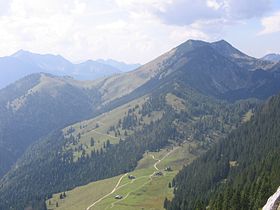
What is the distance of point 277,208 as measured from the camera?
76.3m

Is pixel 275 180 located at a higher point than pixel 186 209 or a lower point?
higher

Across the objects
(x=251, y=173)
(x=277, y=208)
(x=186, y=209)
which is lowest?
(x=186, y=209)

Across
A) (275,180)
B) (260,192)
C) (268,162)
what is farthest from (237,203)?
(268,162)

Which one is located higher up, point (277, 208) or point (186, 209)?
point (277, 208)

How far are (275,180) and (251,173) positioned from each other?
55.5 meters

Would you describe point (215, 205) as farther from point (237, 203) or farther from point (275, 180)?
point (275, 180)

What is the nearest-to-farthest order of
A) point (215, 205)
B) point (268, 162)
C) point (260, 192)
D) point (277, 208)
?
point (277, 208), point (260, 192), point (215, 205), point (268, 162)

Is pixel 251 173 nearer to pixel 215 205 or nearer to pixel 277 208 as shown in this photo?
pixel 215 205

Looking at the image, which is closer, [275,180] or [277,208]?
[277,208]

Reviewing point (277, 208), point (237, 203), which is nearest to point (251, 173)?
point (237, 203)

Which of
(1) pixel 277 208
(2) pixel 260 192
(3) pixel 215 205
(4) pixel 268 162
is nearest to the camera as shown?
(1) pixel 277 208

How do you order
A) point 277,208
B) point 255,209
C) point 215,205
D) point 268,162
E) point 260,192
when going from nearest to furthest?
point 277,208, point 255,209, point 260,192, point 215,205, point 268,162

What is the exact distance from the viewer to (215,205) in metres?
126

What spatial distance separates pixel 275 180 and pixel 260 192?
758 inches
